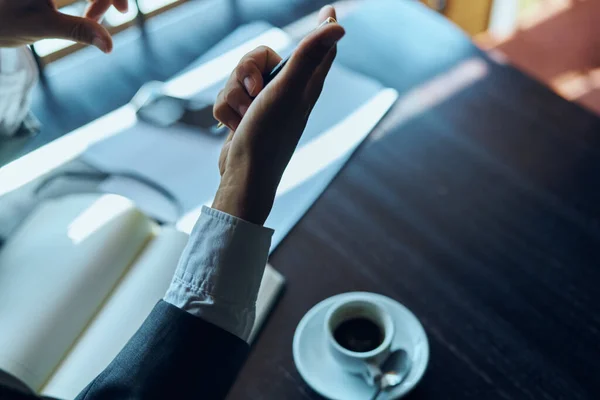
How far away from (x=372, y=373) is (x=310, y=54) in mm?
289

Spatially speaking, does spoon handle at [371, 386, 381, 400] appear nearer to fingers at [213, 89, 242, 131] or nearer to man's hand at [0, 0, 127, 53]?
fingers at [213, 89, 242, 131]

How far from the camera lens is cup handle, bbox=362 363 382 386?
1.82 feet

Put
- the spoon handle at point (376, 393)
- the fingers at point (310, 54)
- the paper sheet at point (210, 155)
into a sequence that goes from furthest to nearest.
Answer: the paper sheet at point (210, 155) → the spoon handle at point (376, 393) → the fingers at point (310, 54)

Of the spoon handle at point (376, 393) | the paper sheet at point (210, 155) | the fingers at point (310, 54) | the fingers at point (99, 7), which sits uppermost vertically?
the fingers at point (310, 54)

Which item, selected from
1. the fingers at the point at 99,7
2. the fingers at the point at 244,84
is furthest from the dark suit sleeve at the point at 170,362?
the fingers at the point at 99,7

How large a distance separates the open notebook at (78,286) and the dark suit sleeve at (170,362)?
0.11 m

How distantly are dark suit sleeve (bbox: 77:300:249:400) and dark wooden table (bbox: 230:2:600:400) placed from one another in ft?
0.41

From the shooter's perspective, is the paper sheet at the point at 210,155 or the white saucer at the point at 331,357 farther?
the paper sheet at the point at 210,155

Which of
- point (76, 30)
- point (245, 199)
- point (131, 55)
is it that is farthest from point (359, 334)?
point (131, 55)

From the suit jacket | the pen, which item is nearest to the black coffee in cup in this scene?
the suit jacket

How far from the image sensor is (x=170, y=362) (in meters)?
0.46

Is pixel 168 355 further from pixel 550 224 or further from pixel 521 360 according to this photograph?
pixel 550 224

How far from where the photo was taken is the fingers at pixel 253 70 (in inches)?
22.3

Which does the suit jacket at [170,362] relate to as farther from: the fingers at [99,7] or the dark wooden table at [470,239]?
the fingers at [99,7]
